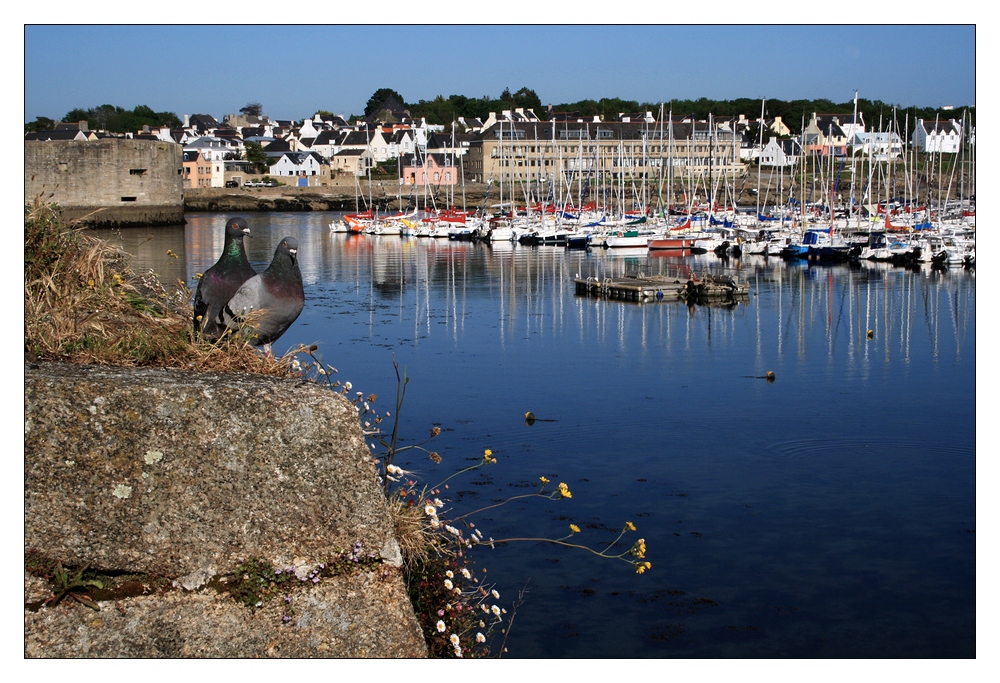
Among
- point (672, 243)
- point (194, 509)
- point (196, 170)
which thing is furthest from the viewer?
point (196, 170)

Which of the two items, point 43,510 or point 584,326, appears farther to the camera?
point 584,326

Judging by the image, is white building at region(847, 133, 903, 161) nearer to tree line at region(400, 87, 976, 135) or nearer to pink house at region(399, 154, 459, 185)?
tree line at region(400, 87, 976, 135)

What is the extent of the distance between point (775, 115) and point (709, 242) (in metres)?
88.3

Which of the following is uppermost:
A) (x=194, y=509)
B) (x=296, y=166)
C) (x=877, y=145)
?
(x=296, y=166)

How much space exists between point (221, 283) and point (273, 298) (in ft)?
1.28

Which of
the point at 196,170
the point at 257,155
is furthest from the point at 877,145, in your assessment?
the point at 257,155

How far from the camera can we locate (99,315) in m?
6.54

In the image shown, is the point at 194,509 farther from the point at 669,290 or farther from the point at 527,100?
the point at 527,100

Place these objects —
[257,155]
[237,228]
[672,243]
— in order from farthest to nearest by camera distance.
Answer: [257,155]
[672,243]
[237,228]

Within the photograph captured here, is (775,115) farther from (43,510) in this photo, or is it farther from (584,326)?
(43,510)

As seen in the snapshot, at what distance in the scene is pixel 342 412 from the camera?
215 inches

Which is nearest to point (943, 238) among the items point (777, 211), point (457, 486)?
point (777, 211)

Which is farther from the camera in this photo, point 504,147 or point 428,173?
point 428,173

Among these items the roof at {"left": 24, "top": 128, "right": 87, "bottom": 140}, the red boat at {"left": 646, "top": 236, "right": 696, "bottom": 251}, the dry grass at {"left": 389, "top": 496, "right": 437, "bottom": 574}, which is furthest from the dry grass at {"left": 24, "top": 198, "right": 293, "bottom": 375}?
the roof at {"left": 24, "top": 128, "right": 87, "bottom": 140}
